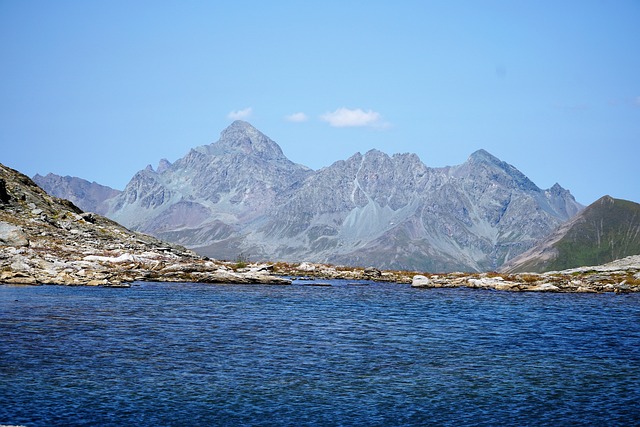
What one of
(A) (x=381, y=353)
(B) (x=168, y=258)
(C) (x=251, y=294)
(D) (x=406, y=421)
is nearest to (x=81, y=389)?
(D) (x=406, y=421)

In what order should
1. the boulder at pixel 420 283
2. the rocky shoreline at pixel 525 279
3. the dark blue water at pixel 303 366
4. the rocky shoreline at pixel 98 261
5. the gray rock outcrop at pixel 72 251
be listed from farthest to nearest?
the boulder at pixel 420 283
the rocky shoreline at pixel 525 279
the rocky shoreline at pixel 98 261
the gray rock outcrop at pixel 72 251
the dark blue water at pixel 303 366

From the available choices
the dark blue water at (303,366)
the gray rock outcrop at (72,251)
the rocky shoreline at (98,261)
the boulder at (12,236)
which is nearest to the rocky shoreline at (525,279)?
the rocky shoreline at (98,261)

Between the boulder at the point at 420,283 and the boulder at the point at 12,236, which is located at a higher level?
the boulder at the point at 12,236

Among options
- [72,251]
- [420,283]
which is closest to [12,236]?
[72,251]

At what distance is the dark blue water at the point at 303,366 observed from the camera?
2947 centimetres

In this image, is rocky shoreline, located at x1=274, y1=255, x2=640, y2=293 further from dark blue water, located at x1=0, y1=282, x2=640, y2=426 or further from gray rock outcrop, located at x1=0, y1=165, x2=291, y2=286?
dark blue water, located at x1=0, y1=282, x2=640, y2=426

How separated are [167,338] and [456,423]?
26.6 meters

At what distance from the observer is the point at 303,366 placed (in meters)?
39.7

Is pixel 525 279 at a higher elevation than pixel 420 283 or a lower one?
higher

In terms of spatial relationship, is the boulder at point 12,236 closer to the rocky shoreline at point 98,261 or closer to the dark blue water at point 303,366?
the rocky shoreline at point 98,261

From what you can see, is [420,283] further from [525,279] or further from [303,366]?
[303,366]

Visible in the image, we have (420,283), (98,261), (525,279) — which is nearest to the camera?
(98,261)

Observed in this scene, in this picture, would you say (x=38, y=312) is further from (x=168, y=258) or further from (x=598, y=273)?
(x=598, y=273)

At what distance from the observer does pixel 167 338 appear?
160 ft
